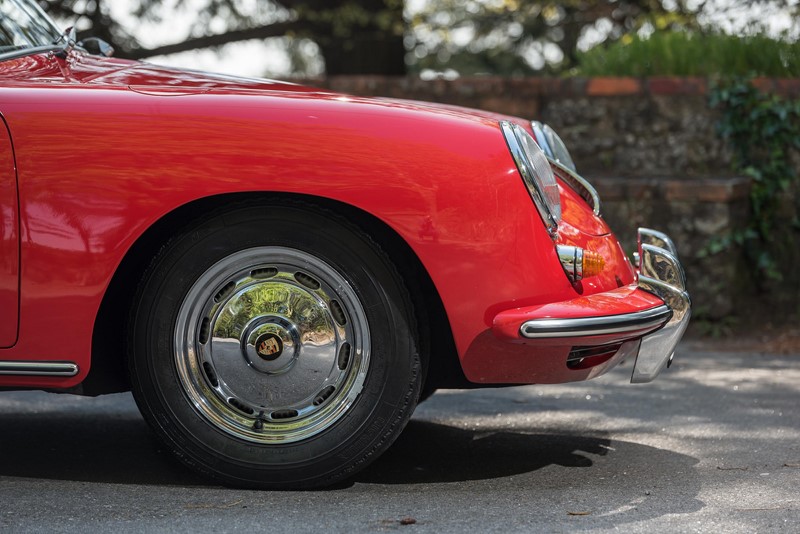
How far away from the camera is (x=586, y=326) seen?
312 centimetres

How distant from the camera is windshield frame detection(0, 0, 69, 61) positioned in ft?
12.3

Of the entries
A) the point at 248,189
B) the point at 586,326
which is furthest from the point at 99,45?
the point at 586,326

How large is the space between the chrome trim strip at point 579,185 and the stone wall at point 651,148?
3063 mm

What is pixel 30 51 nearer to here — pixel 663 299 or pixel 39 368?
pixel 39 368

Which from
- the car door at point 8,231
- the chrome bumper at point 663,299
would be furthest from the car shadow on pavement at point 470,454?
the car door at point 8,231

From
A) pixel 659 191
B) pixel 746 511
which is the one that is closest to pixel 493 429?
pixel 746 511

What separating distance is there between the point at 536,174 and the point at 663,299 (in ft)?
1.87

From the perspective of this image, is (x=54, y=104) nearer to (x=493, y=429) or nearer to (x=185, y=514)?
(x=185, y=514)

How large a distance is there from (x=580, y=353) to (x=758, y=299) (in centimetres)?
404

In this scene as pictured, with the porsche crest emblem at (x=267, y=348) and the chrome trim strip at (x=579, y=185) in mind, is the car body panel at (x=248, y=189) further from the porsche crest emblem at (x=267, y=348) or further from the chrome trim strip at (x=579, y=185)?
the chrome trim strip at (x=579, y=185)

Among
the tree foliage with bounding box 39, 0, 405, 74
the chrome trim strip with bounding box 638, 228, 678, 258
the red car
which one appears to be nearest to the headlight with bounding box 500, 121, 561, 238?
the red car

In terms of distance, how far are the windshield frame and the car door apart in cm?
67

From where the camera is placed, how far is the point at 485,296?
3123 mm

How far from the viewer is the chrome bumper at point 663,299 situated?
3.39 m
